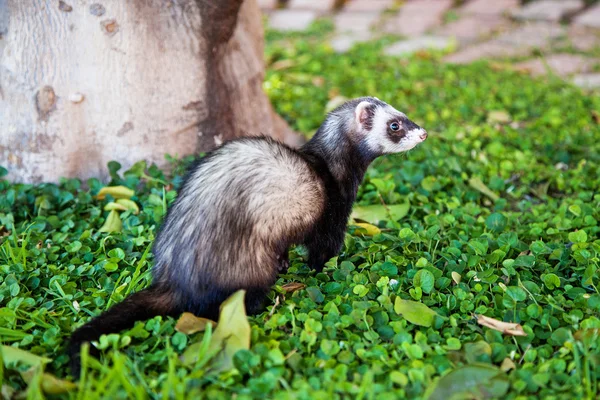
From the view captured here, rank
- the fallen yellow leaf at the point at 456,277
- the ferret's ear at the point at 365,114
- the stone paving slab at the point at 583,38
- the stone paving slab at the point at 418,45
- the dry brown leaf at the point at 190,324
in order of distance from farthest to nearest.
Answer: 1. the stone paving slab at the point at 418,45
2. the stone paving slab at the point at 583,38
3. the ferret's ear at the point at 365,114
4. the fallen yellow leaf at the point at 456,277
5. the dry brown leaf at the point at 190,324

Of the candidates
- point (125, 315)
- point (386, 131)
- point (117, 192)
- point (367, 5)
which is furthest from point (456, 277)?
point (367, 5)

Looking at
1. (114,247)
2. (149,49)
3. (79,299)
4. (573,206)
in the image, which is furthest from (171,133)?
(573,206)

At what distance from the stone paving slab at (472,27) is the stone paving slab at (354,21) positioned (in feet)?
2.69

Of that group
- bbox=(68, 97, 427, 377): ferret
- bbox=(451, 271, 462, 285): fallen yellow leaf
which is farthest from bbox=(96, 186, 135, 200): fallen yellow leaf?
bbox=(451, 271, 462, 285): fallen yellow leaf

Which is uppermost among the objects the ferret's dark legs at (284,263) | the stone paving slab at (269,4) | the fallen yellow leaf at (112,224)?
the stone paving slab at (269,4)

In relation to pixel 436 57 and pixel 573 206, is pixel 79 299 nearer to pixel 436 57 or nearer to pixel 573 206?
A: pixel 573 206

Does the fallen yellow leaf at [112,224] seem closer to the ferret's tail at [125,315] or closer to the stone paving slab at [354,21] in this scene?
the ferret's tail at [125,315]

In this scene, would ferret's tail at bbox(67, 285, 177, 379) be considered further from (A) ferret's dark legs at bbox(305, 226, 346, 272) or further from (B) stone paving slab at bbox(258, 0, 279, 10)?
(B) stone paving slab at bbox(258, 0, 279, 10)

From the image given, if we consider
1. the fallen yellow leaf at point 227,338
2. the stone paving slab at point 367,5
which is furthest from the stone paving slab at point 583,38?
the fallen yellow leaf at point 227,338

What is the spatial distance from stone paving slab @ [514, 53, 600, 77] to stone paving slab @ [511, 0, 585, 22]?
1091 millimetres

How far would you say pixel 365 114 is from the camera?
3.17 metres

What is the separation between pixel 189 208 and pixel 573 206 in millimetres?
2023

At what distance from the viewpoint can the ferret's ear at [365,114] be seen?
3152 mm

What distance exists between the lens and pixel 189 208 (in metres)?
2.60
